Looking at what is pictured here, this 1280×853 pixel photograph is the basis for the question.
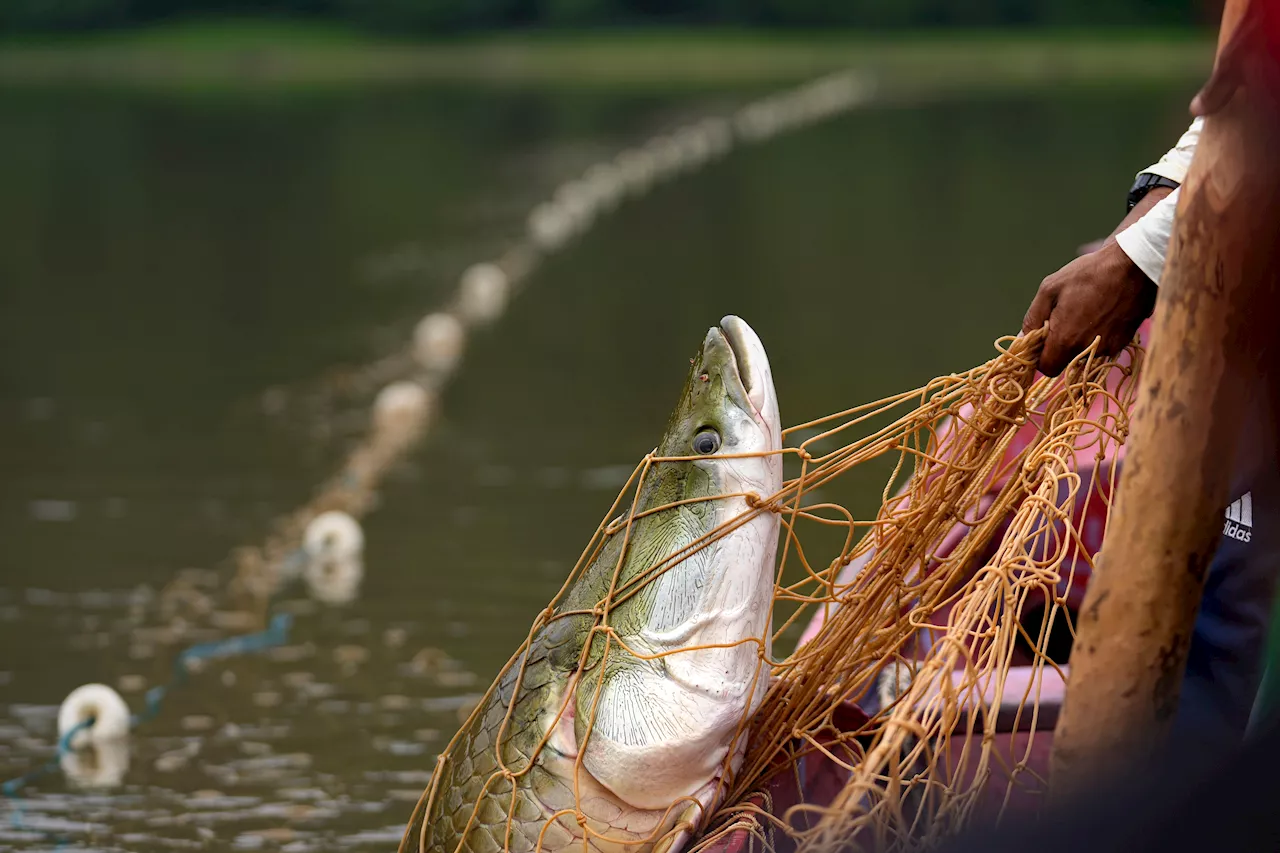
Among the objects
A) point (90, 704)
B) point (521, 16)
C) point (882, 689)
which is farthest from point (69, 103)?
point (882, 689)

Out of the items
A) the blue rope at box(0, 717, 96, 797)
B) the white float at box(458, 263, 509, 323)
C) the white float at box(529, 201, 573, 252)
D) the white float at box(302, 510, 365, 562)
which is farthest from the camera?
the white float at box(529, 201, 573, 252)

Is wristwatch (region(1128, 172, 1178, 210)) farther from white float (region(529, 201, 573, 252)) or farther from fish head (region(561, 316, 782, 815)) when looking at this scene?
white float (region(529, 201, 573, 252))

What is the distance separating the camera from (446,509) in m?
6.96

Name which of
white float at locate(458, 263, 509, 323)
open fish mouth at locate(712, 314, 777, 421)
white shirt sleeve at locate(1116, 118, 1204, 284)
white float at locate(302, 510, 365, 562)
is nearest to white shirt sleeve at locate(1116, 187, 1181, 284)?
white shirt sleeve at locate(1116, 118, 1204, 284)

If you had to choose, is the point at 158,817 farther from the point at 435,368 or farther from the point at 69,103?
the point at 69,103

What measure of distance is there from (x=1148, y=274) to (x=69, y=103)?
28942mm

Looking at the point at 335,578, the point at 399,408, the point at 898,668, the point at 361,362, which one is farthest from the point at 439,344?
the point at 898,668

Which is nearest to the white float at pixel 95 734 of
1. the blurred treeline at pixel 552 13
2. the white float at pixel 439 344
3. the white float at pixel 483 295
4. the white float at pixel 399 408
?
the white float at pixel 399 408

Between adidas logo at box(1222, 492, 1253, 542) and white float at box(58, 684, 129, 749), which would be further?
white float at box(58, 684, 129, 749)

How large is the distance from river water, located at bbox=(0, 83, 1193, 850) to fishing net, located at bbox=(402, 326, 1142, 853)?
1.83 meters

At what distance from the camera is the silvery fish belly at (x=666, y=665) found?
2.39 metres

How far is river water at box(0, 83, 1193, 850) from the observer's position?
4895mm

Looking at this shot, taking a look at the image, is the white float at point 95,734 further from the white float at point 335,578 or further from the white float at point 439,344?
the white float at point 439,344

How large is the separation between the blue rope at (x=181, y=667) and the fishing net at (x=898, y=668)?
227 centimetres
